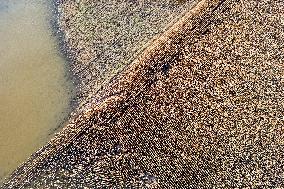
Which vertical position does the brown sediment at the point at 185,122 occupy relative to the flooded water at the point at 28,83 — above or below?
below

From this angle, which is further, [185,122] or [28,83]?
[28,83]

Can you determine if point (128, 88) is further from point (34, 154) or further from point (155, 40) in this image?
point (34, 154)

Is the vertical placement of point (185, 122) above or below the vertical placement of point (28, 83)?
below

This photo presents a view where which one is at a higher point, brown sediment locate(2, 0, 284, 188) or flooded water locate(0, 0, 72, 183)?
flooded water locate(0, 0, 72, 183)

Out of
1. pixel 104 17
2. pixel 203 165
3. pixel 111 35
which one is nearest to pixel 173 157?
pixel 203 165
